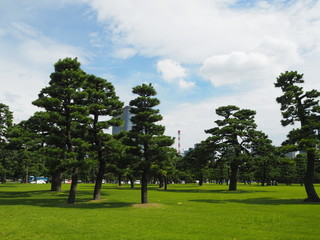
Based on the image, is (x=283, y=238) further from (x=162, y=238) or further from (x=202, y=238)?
(x=162, y=238)

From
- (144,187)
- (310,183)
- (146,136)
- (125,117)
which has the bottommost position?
(144,187)

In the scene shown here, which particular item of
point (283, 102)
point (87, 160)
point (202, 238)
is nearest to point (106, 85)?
point (87, 160)

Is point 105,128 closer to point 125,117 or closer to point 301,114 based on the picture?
point 301,114

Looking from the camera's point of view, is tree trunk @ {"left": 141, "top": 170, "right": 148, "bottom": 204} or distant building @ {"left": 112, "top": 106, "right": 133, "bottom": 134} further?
distant building @ {"left": 112, "top": 106, "right": 133, "bottom": 134}

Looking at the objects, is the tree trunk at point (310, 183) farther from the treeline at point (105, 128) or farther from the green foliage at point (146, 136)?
the green foliage at point (146, 136)

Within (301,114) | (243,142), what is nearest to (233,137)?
(243,142)

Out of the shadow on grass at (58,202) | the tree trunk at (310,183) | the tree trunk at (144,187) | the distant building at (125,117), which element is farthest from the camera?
the distant building at (125,117)

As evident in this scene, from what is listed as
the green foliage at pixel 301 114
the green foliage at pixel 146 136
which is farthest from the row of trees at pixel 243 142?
the green foliage at pixel 146 136

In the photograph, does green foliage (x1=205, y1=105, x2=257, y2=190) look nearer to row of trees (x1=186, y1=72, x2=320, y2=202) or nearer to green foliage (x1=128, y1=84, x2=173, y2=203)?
row of trees (x1=186, y1=72, x2=320, y2=202)

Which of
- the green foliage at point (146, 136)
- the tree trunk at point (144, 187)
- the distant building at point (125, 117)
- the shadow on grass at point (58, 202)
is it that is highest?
the distant building at point (125, 117)

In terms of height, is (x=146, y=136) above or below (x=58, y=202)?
above

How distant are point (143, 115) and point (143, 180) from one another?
243 inches

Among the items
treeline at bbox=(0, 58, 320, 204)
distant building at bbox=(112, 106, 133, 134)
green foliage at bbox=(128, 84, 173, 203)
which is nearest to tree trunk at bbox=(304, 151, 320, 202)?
treeline at bbox=(0, 58, 320, 204)

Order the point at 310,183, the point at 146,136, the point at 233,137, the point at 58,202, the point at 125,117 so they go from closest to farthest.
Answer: the point at 146,136 < the point at 310,183 < the point at 58,202 < the point at 233,137 < the point at 125,117
